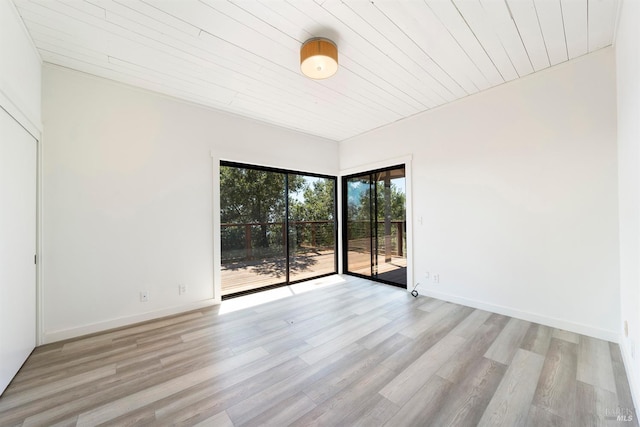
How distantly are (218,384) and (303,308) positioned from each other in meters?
1.45

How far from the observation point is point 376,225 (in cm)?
425

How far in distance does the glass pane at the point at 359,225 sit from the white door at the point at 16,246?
13.1 feet

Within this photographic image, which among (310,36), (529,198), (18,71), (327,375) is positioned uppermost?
(310,36)

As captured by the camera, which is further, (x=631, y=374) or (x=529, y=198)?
(x=529, y=198)

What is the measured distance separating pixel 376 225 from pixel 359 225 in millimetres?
383

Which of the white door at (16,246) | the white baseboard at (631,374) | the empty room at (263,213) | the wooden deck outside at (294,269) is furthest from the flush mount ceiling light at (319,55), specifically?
the white baseboard at (631,374)

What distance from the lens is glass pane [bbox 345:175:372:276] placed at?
439 cm

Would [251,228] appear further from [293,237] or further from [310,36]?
[310,36]

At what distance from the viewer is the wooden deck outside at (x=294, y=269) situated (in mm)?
3601

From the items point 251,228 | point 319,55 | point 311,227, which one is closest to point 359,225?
point 311,227

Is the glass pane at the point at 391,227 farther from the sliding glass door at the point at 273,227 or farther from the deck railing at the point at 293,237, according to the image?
the sliding glass door at the point at 273,227

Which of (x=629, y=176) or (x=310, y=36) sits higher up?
(x=310, y=36)

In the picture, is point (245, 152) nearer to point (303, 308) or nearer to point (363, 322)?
point (303, 308)

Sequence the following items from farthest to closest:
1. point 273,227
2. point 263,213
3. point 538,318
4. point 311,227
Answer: point 311,227 → point 273,227 → point 263,213 → point 538,318
